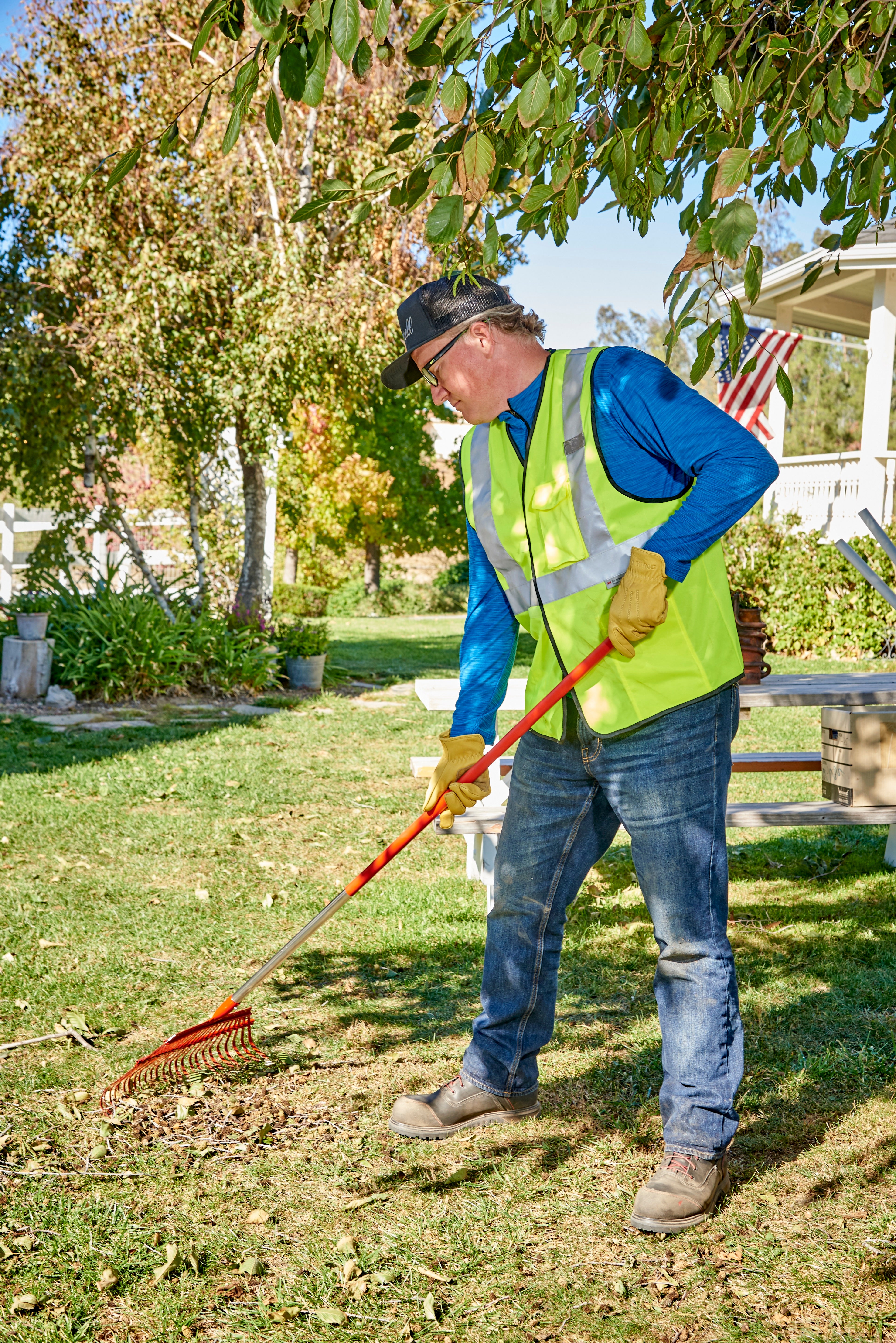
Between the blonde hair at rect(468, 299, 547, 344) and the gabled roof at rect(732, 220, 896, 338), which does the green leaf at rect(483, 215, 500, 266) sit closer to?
the blonde hair at rect(468, 299, 547, 344)

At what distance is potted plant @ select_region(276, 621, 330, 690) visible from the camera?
11727 millimetres

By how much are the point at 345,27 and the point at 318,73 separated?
0.15 meters

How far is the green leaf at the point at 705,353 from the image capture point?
6.63ft

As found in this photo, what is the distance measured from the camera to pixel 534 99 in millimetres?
2018

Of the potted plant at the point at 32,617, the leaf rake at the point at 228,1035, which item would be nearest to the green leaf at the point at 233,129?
the leaf rake at the point at 228,1035

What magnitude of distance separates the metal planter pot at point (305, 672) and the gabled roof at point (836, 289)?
5307mm

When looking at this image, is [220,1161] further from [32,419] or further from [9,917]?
[32,419]

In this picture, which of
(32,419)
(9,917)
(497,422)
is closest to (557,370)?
(497,422)

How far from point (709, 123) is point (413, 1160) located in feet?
8.37

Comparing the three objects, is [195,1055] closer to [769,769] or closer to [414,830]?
[414,830]

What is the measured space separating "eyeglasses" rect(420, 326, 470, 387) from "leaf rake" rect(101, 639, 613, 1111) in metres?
0.82

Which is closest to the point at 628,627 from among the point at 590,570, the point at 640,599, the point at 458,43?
the point at 640,599

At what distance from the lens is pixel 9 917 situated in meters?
4.76

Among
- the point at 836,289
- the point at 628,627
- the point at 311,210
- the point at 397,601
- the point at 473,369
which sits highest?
the point at 836,289
